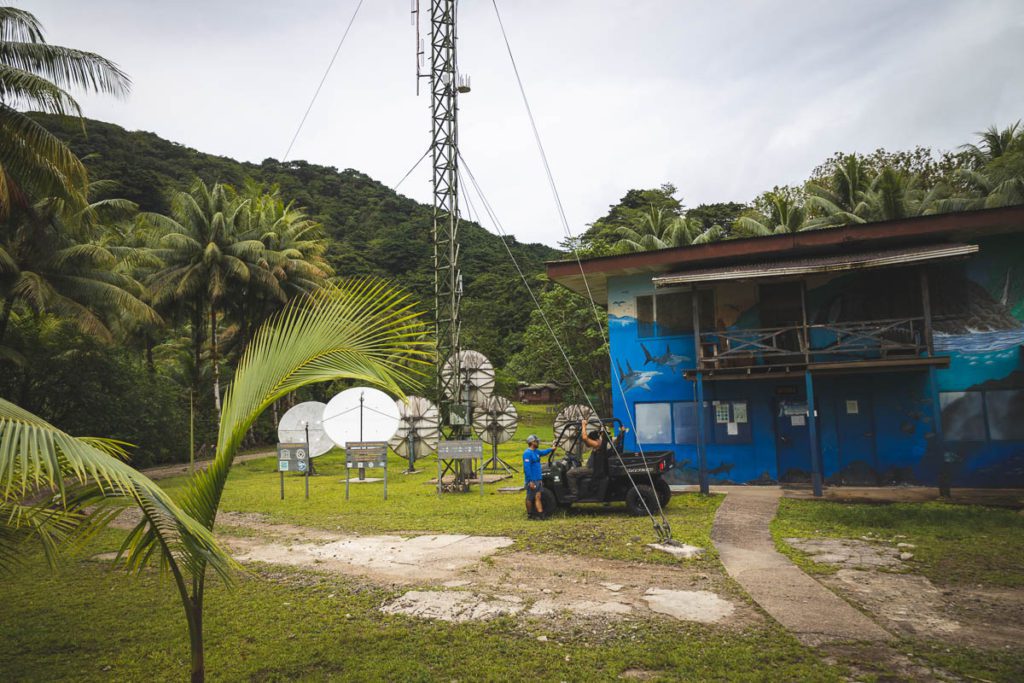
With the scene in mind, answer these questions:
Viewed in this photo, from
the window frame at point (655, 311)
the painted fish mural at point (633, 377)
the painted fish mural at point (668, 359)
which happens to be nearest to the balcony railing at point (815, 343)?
the window frame at point (655, 311)

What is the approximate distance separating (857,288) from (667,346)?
462cm

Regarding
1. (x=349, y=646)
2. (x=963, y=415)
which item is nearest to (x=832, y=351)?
(x=963, y=415)

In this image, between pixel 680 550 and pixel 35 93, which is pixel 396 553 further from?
pixel 35 93

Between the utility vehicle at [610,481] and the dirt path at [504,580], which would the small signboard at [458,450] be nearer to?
the utility vehicle at [610,481]

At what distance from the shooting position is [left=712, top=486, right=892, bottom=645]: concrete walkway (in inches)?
221

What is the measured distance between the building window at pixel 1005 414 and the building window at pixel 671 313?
611 centimetres

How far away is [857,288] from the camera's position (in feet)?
49.6

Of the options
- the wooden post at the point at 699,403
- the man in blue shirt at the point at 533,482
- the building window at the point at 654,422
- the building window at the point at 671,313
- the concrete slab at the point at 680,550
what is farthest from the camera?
the building window at the point at 671,313

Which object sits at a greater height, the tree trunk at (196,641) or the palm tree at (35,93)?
the palm tree at (35,93)

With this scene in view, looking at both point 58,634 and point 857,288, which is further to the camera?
point 857,288

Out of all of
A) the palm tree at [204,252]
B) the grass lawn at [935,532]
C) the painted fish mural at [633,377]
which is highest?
the palm tree at [204,252]

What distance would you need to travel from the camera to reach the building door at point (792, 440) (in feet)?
50.3

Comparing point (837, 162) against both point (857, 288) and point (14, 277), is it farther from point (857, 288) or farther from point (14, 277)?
point (14, 277)

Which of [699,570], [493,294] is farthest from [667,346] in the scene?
[493,294]
